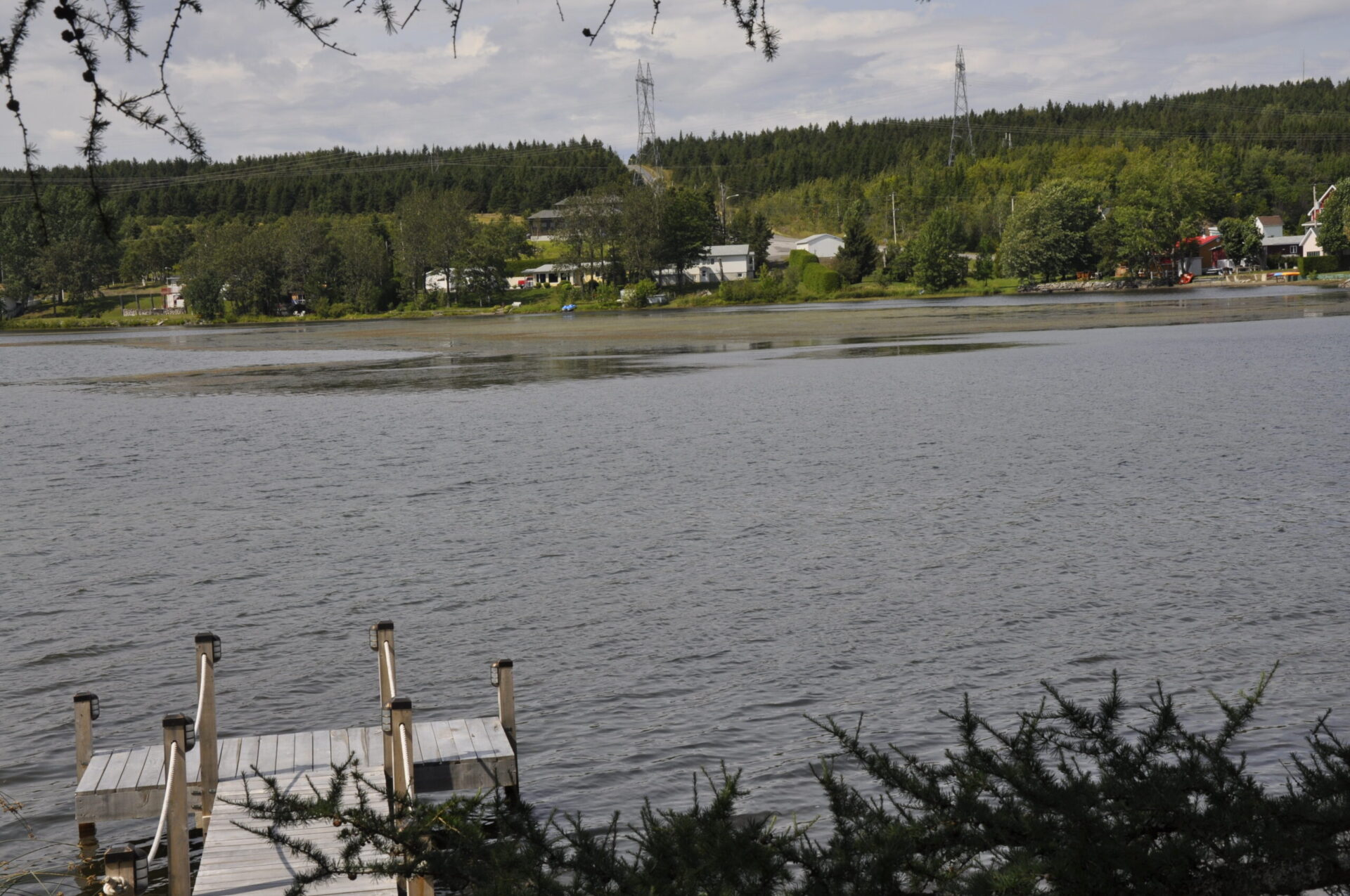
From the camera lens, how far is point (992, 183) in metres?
189

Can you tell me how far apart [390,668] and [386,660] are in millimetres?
409

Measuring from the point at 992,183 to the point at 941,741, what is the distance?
188 meters

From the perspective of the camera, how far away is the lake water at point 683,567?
40.4ft

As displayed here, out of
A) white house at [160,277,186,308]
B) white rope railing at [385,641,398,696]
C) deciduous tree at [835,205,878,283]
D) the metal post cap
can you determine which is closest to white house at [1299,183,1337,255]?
deciduous tree at [835,205,878,283]

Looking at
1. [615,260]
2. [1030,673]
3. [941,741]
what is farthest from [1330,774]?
[615,260]

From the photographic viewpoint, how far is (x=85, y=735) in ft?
32.4

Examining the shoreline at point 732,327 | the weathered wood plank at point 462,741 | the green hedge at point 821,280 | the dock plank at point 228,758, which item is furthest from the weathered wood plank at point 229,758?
the green hedge at point 821,280

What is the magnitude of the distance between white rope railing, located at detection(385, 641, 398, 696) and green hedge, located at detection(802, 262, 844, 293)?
12970cm

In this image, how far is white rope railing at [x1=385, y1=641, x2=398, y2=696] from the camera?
392 inches

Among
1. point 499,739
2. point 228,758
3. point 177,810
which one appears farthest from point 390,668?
point 177,810

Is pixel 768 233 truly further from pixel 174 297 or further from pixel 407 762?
pixel 407 762

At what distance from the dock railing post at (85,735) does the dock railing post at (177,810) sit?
6.10 feet

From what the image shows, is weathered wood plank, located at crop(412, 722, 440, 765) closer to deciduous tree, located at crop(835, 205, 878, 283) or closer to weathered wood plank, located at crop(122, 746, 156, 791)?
weathered wood plank, located at crop(122, 746, 156, 791)

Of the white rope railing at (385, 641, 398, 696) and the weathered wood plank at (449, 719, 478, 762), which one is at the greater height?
the white rope railing at (385, 641, 398, 696)
